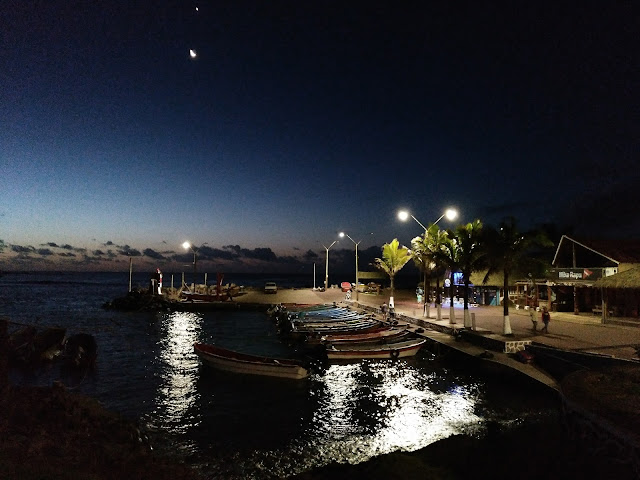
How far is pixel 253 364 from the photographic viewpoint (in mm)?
25078

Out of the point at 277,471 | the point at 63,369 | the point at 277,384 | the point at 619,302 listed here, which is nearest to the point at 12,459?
the point at 277,471

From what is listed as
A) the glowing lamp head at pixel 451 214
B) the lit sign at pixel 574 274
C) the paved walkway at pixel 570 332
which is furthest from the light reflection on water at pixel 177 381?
the lit sign at pixel 574 274

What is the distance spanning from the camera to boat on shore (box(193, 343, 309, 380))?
2434cm

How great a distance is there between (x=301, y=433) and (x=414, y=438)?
444cm

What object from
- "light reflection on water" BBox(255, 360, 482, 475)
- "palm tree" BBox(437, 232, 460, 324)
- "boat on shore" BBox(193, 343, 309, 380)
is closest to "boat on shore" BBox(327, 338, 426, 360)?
"light reflection on water" BBox(255, 360, 482, 475)

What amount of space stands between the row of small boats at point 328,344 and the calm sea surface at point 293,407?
660 millimetres

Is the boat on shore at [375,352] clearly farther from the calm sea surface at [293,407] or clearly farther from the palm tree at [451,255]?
the palm tree at [451,255]

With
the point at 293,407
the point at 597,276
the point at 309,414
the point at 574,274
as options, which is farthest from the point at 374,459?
the point at 574,274

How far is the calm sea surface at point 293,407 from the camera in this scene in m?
15.0

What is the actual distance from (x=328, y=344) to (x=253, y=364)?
23.2 feet

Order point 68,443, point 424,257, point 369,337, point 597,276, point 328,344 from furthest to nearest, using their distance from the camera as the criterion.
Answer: point 424,257, point 597,276, point 369,337, point 328,344, point 68,443

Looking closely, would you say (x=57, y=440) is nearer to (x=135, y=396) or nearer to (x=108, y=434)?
(x=108, y=434)

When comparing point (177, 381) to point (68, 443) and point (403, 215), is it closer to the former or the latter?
point (68, 443)

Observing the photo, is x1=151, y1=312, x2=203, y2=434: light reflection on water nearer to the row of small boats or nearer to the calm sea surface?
the calm sea surface
